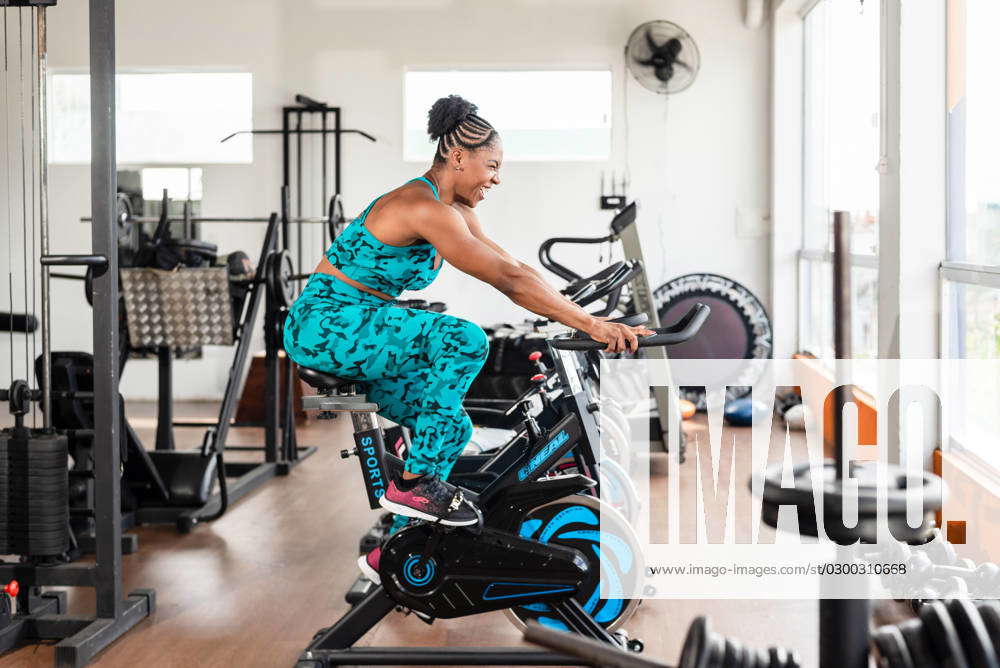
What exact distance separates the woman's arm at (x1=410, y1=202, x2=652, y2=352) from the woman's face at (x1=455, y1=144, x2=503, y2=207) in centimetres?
20

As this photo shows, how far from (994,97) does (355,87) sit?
5.58 m

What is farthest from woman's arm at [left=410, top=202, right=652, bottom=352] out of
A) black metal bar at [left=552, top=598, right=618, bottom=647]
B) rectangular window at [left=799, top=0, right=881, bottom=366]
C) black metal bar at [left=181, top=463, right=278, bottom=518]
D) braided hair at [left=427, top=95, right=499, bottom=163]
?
rectangular window at [left=799, top=0, right=881, bottom=366]

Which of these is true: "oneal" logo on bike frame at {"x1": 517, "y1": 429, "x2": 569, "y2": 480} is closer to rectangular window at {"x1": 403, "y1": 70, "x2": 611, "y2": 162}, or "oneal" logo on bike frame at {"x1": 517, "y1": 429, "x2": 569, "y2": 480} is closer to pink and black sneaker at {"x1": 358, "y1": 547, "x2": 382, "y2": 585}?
pink and black sneaker at {"x1": 358, "y1": 547, "x2": 382, "y2": 585}

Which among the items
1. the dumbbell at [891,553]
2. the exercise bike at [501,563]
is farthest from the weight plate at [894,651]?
the dumbbell at [891,553]

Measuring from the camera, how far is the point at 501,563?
264 centimetres

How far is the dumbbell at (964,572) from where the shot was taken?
309 cm

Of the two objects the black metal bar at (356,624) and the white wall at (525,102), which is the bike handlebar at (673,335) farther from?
the white wall at (525,102)

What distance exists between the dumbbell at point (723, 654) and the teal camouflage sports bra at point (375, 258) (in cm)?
166

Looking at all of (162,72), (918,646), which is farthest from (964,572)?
(162,72)

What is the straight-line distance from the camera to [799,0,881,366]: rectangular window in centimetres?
557

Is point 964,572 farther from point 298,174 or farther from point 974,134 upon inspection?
point 298,174

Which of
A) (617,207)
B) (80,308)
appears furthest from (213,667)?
(80,308)

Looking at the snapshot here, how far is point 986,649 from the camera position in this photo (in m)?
1.11

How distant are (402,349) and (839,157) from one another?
4.72 metres
